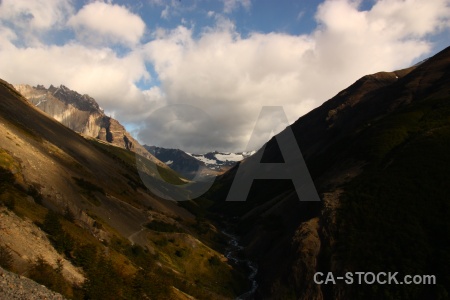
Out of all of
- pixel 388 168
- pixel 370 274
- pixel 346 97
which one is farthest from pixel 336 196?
pixel 346 97

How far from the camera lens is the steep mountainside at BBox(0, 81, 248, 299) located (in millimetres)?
23609

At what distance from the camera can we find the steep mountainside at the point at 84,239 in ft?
77.5

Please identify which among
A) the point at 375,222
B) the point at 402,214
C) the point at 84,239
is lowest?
the point at 84,239

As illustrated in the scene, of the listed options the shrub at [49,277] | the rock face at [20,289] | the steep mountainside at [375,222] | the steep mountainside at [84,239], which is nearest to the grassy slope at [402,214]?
the steep mountainside at [375,222]

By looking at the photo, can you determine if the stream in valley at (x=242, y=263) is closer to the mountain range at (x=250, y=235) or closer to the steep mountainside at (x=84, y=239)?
the mountain range at (x=250, y=235)

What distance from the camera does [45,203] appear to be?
3675 cm

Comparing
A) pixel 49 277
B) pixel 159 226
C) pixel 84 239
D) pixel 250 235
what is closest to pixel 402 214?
pixel 159 226

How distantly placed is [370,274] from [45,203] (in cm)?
4214

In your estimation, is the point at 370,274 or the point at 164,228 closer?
the point at 370,274

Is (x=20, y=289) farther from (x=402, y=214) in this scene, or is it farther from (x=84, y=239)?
(x=402, y=214)

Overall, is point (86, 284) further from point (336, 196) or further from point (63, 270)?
point (336, 196)

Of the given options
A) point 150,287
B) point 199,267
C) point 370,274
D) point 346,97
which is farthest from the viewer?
point 346,97

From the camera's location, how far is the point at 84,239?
3053 cm

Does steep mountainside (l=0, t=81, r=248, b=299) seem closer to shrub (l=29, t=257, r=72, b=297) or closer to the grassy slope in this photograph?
shrub (l=29, t=257, r=72, b=297)
